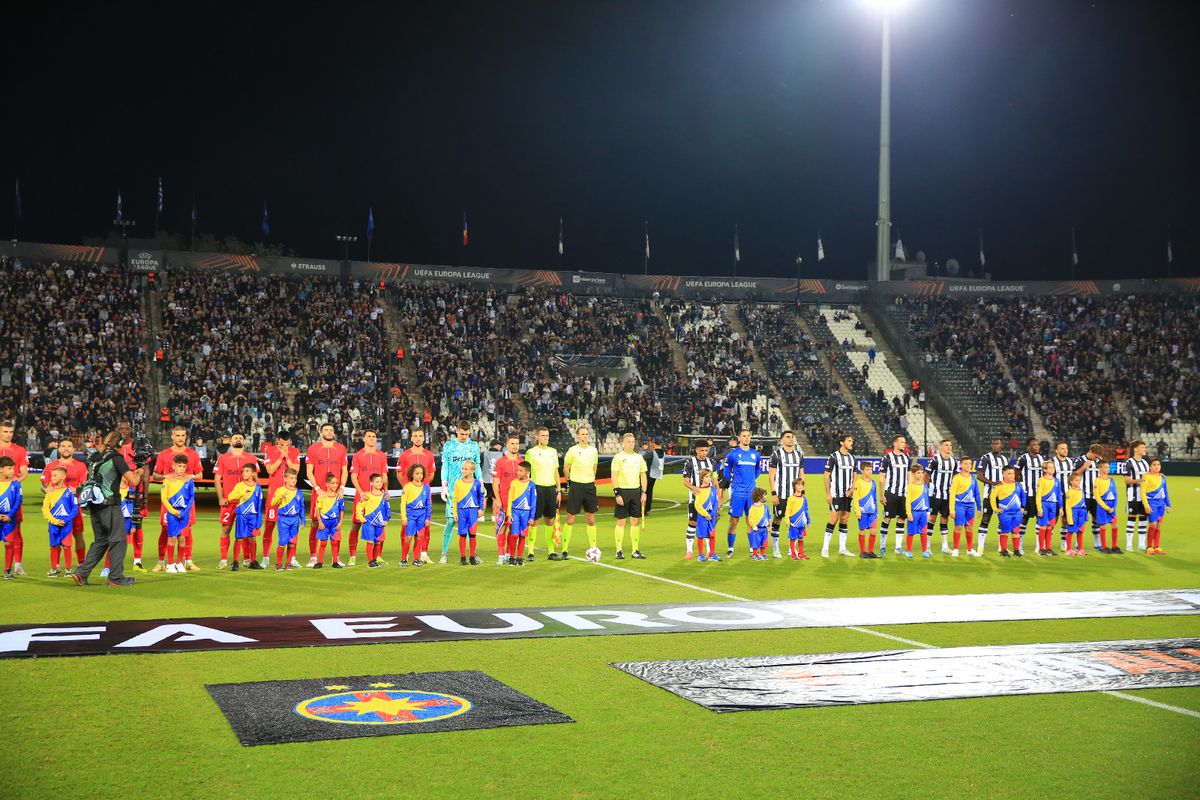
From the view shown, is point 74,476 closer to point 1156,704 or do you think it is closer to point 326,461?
point 326,461

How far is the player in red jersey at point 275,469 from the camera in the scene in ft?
48.4

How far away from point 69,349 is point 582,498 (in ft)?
99.3

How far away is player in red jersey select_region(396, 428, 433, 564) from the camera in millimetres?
15367

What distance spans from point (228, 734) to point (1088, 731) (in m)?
5.31

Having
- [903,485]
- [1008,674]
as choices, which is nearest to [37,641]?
[1008,674]

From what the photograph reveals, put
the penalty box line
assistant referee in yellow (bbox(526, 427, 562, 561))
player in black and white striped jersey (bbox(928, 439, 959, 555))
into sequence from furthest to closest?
player in black and white striped jersey (bbox(928, 439, 959, 555)) < assistant referee in yellow (bbox(526, 427, 562, 561)) < the penalty box line

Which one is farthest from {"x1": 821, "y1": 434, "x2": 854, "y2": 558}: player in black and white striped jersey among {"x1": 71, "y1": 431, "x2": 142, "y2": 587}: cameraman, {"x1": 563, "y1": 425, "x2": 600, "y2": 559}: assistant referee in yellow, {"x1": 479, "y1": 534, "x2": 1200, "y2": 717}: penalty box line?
{"x1": 71, "y1": 431, "x2": 142, "y2": 587}: cameraman

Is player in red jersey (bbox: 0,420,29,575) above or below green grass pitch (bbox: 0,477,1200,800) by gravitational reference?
above

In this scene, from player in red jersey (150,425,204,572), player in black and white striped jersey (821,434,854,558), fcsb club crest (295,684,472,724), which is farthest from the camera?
player in black and white striped jersey (821,434,854,558)

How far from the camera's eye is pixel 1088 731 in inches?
274

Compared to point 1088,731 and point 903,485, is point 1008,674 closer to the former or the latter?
point 1088,731

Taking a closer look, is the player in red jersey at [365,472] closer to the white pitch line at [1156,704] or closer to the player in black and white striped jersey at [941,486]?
the player in black and white striped jersey at [941,486]

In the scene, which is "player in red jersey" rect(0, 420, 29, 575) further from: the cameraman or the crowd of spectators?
the crowd of spectators

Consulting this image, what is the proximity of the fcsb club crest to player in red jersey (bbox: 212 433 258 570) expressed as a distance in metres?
7.42
